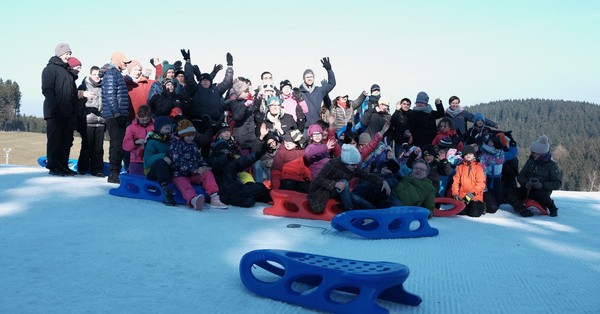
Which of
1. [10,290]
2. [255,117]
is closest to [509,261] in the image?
[10,290]

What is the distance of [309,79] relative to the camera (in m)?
9.27

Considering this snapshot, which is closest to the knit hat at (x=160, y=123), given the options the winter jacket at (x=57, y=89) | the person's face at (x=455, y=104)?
the winter jacket at (x=57, y=89)

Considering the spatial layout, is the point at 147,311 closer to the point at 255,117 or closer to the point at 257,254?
the point at 257,254

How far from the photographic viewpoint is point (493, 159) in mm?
7961

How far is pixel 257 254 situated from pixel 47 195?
4057 mm

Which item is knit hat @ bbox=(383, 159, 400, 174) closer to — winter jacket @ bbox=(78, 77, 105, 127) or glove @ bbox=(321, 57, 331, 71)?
glove @ bbox=(321, 57, 331, 71)

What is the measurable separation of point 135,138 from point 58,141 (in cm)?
135

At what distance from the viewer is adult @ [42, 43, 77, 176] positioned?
7297mm

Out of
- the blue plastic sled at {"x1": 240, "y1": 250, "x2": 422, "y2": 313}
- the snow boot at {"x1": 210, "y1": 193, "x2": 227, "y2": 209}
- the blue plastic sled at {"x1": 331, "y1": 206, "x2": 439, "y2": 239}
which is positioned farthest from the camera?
the snow boot at {"x1": 210, "y1": 193, "x2": 227, "y2": 209}

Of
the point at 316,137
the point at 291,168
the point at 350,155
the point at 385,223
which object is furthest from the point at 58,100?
the point at 385,223

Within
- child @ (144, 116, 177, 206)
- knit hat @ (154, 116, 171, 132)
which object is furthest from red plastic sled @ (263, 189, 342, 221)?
knit hat @ (154, 116, 171, 132)

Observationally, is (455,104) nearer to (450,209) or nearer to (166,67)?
(450,209)

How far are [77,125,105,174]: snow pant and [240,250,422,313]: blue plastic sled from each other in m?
5.69

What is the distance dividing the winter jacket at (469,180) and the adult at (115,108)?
5.13 m
